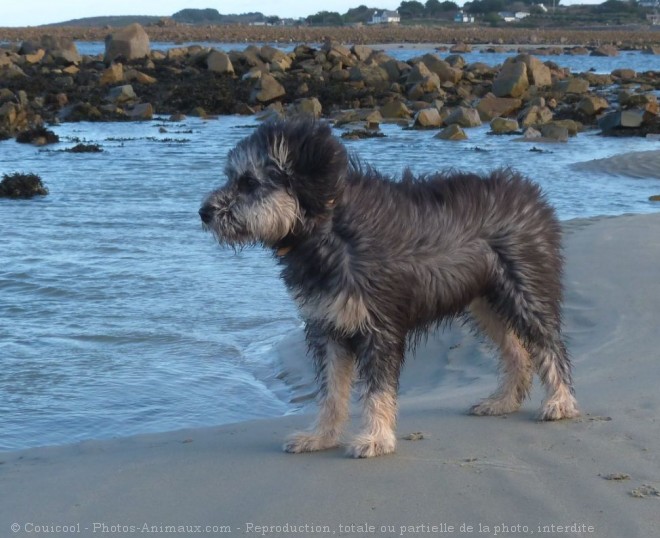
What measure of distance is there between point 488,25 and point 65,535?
130 metres

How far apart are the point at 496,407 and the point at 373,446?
1.03 m

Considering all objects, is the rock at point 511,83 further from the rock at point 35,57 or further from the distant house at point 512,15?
the distant house at point 512,15

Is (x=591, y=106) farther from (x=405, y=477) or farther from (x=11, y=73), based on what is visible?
(x=405, y=477)

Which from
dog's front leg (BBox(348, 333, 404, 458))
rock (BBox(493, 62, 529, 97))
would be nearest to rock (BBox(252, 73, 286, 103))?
rock (BBox(493, 62, 529, 97))

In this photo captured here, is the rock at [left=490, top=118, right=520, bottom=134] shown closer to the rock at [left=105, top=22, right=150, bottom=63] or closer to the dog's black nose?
the dog's black nose

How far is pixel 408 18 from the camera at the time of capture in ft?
475

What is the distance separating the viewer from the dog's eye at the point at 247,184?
4.83 meters

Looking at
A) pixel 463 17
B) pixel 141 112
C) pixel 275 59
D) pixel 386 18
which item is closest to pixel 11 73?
pixel 141 112

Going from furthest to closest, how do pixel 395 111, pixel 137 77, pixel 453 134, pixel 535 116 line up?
pixel 137 77, pixel 395 111, pixel 535 116, pixel 453 134

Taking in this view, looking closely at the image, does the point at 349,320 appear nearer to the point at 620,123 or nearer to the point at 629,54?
the point at 620,123

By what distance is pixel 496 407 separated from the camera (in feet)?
18.5

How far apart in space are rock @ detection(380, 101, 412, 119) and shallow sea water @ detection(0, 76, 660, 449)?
10.4 meters

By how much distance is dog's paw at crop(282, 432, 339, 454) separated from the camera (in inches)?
204

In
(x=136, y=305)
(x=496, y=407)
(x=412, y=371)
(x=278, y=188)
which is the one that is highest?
(x=278, y=188)
